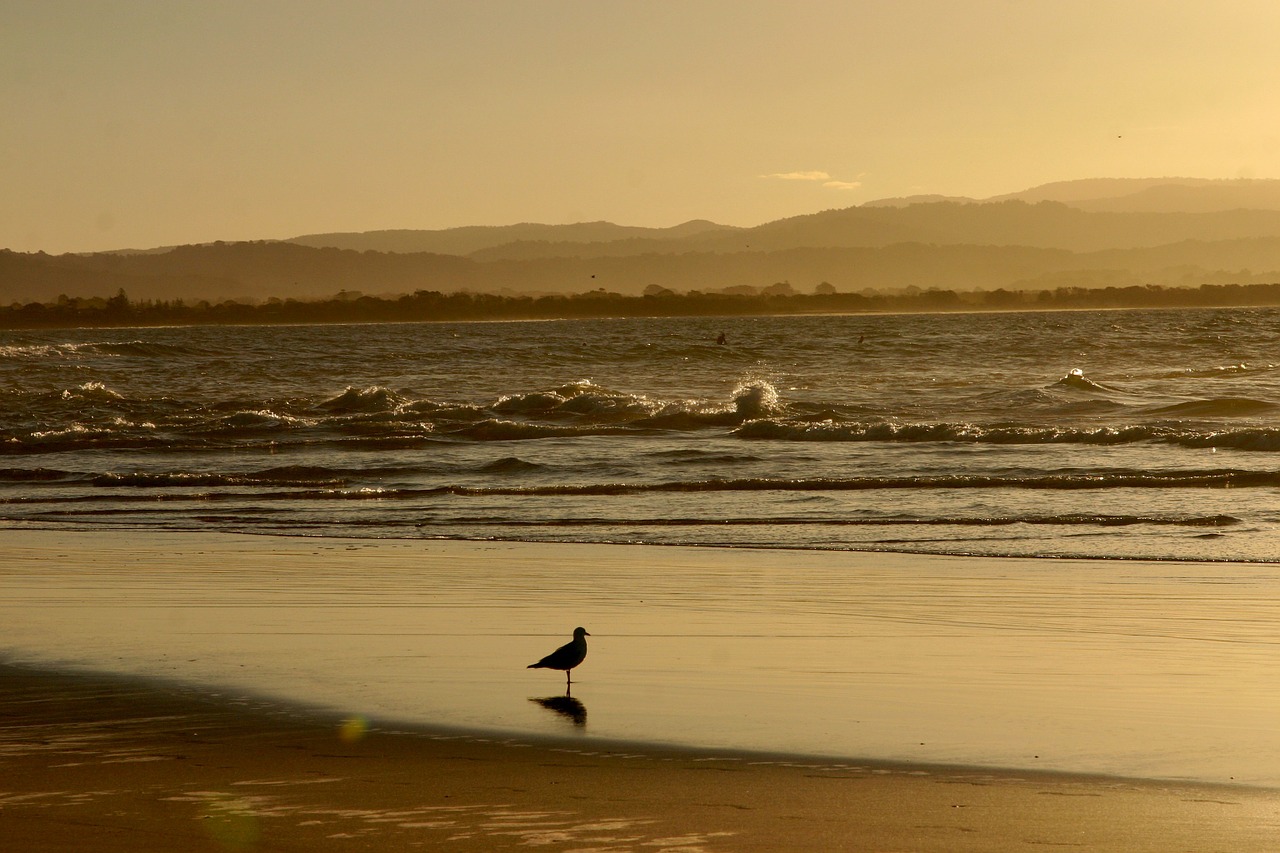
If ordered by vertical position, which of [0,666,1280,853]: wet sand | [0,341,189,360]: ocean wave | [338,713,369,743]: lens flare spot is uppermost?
[0,341,189,360]: ocean wave

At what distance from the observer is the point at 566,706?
7.14m

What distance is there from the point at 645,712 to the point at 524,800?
1.51 metres

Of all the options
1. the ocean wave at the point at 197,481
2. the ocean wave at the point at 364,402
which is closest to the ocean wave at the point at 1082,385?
the ocean wave at the point at 364,402

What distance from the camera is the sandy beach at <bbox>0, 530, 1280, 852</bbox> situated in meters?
5.27

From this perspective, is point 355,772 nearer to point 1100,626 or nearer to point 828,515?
point 1100,626

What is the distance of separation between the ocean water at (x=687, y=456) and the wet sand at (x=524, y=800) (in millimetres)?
7650

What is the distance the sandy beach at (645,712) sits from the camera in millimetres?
5270

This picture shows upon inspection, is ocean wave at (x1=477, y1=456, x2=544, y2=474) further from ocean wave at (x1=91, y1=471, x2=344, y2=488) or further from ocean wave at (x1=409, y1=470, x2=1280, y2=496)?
ocean wave at (x1=91, y1=471, x2=344, y2=488)

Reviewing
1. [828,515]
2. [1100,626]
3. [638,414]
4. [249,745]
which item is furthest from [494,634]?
[638,414]

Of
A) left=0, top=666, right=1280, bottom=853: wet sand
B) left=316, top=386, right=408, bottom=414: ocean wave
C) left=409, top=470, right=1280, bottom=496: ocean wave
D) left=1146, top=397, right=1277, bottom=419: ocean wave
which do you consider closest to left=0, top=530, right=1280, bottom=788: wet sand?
left=0, top=666, right=1280, bottom=853: wet sand

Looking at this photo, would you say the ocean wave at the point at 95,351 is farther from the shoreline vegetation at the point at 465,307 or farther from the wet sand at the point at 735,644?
the shoreline vegetation at the point at 465,307

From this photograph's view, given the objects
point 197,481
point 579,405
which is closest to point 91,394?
point 579,405

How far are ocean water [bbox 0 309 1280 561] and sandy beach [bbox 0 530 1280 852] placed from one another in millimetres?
3681

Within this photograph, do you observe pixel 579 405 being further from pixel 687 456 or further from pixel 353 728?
pixel 353 728
